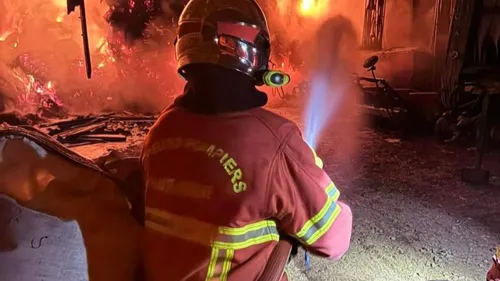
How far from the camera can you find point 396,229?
3.52 metres

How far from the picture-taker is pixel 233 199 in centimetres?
132

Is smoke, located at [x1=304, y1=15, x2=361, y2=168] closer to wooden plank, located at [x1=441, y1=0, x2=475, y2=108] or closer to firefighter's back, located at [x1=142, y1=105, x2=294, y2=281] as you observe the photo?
wooden plank, located at [x1=441, y1=0, x2=475, y2=108]

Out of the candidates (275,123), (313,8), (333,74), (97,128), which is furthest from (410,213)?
(313,8)

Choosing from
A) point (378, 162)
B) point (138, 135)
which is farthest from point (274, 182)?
point (138, 135)

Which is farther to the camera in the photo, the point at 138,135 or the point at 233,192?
the point at 138,135

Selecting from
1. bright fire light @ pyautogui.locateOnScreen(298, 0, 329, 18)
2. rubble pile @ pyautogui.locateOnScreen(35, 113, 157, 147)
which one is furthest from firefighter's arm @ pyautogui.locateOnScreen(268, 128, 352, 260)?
bright fire light @ pyautogui.locateOnScreen(298, 0, 329, 18)

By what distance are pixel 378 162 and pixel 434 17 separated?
109 inches

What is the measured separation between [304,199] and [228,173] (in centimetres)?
21

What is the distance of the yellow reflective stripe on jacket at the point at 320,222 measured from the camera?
140 centimetres

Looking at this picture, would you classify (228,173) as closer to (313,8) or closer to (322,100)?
(322,100)

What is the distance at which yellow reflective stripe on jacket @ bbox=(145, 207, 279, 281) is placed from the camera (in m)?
1.33

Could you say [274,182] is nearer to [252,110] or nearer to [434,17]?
[252,110]

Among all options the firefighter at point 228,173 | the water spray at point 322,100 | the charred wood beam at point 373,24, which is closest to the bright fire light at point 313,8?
the charred wood beam at point 373,24

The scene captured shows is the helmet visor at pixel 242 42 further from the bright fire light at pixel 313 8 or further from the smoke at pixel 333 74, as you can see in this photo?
the bright fire light at pixel 313 8
